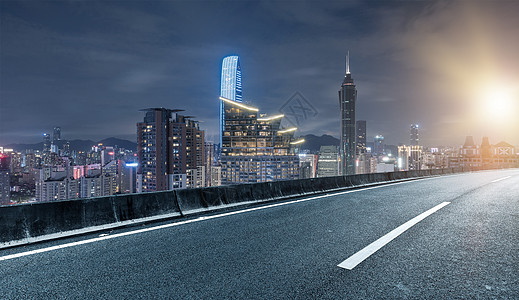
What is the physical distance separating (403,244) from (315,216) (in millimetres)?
2362

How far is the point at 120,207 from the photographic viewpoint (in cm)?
575

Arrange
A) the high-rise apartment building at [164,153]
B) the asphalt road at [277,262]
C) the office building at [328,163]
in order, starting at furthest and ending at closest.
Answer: the office building at [328,163]
the high-rise apartment building at [164,153]
the asphalt road at [277,262]

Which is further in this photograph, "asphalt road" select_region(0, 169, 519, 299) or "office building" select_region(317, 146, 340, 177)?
"office building" select_region(317, 146, 340, 177)

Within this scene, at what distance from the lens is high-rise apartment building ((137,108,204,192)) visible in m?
101

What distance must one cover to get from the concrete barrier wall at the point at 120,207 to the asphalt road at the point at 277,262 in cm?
44

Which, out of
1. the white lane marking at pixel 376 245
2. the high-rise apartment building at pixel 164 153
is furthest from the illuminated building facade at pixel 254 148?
the white lane marking at pixel 376 245

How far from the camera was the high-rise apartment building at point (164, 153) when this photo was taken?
100562 mm

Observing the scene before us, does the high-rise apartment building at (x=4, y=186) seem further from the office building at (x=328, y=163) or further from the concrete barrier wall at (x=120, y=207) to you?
the office building at (x=328, y=163)

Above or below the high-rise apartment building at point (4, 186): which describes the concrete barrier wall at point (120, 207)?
above

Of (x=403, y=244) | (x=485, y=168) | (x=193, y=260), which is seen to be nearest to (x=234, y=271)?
(x=193, y=260)

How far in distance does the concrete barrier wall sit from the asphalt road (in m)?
0.44

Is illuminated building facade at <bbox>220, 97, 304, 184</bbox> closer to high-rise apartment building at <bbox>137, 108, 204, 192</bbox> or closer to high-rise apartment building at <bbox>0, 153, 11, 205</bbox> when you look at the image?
high-rise apartment building at <bbox>137, 108, 204, 192</bbox>

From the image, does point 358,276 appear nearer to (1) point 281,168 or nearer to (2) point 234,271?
(2) point 234,271

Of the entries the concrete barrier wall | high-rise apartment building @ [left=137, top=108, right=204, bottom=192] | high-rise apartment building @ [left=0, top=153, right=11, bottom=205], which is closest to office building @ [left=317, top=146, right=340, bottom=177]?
high-rise apartment building @ [left=137, top=108, right=204, bottom=192]
